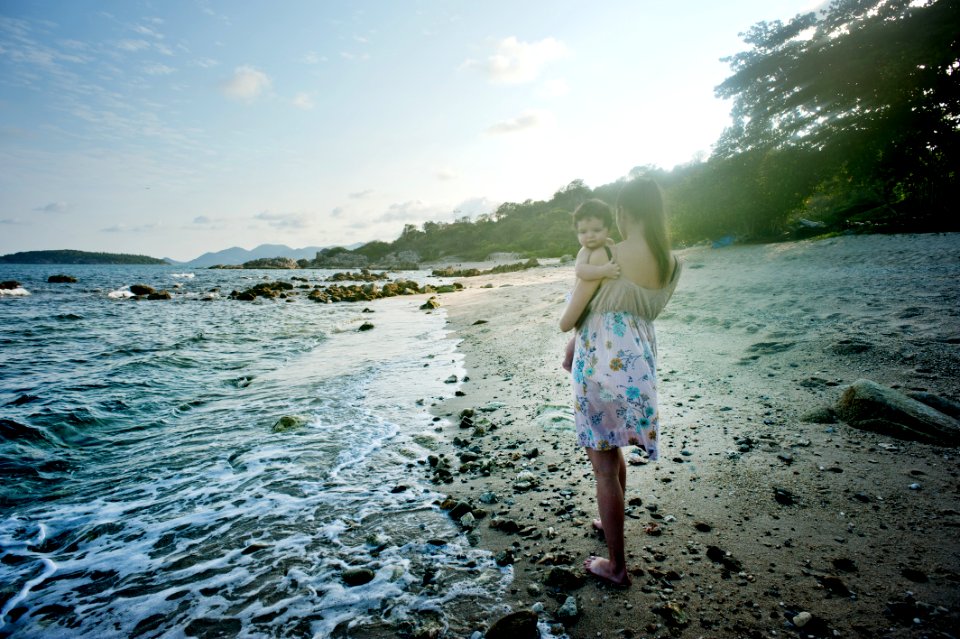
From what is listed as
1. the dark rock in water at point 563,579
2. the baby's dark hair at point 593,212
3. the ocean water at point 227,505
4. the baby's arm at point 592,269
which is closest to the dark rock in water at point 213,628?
the ocean water at point 227,505

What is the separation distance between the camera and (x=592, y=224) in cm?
265

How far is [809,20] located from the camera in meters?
20.5

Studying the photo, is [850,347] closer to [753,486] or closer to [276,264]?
[753,486]

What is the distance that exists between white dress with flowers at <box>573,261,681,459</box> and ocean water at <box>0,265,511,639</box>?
1.34 metres

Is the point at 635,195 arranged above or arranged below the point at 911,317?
above

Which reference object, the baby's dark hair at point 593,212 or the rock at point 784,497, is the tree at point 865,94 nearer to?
the rock at point 784,497

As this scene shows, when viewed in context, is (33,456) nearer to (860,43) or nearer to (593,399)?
(593,399)

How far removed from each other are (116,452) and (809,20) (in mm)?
30761

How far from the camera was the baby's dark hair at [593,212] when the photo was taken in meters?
2.66

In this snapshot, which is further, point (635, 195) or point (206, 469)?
point (206, 469)

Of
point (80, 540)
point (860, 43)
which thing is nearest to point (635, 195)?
point (80, 540)

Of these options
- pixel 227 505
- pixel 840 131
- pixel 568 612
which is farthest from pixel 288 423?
pixel 840 131

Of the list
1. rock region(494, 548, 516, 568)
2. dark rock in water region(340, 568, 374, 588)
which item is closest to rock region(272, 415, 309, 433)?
dark rock in water region(340, 568, 374, 588)

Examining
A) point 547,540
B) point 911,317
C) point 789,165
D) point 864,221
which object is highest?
point 789,165
